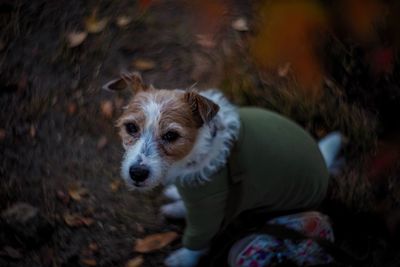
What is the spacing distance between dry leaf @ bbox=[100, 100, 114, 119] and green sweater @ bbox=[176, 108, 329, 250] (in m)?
1.05

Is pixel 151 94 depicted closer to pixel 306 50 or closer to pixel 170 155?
pixel 170 155

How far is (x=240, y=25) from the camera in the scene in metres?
3.35

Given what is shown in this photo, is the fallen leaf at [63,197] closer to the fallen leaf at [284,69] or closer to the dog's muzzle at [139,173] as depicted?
the dog's muzzle at [139,173]

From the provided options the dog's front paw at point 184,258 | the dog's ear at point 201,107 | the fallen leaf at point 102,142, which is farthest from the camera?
the fallen leaf at point 102,142

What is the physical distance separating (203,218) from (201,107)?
572 millimetres

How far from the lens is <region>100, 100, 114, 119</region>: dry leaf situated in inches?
120

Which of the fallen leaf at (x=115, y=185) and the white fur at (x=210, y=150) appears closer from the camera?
the white fur at (x=210, y=150)

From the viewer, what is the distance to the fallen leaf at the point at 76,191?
2730 millimetres

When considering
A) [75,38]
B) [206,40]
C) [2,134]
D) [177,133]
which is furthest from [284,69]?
[2,134]

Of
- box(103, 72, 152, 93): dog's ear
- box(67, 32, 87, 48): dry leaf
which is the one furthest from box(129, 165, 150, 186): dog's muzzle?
box(67, 32, 87, 48): dry leaf

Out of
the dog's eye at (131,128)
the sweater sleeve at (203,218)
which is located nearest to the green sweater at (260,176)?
the sweater sleeve at (203,218)

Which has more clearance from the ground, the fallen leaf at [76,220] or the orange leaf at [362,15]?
the orange leaf at [362,15]

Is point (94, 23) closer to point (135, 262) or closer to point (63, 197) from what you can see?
point (63, 197)

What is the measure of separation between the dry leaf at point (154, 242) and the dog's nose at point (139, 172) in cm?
80
